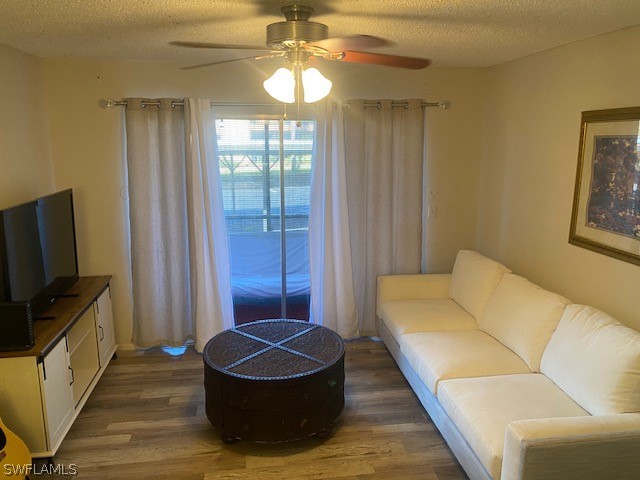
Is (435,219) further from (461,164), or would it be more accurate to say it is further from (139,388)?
(139,388)

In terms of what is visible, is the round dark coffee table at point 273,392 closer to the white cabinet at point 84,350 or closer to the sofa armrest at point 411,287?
the white cabinet at point 84,350

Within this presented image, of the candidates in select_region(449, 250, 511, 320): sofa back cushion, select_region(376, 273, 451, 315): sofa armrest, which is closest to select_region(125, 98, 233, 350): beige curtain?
select_region(376, 273, 451, 315): sofa armrest

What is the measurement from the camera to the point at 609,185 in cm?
288

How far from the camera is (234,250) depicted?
4648mm

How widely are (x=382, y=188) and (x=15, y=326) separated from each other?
2860 mm

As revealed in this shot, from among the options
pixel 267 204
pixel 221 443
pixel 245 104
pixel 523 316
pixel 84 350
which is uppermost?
pixel 245 104

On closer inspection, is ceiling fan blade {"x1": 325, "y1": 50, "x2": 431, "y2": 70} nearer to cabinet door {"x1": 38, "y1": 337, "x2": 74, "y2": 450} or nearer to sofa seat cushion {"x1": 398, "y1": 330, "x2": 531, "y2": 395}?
sofa seat cushion {"x1": 398, "y1": 330, "x2": 531, "y2": 395}

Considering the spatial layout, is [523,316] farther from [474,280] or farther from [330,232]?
[330,232]

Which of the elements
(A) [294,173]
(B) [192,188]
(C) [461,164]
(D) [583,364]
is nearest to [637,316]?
(D) [583,364]

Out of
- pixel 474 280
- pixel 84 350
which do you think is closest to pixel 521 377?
pixel 474 280

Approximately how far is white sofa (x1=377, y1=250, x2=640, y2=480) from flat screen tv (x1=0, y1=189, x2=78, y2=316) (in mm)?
2446

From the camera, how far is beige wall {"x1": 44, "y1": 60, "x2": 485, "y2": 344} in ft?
12.8

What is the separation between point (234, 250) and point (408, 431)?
7.63 ft

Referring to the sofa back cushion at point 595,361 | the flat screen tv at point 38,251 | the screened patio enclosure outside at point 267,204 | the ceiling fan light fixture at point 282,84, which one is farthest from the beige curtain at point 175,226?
the sofa back cushion at point 595,361
